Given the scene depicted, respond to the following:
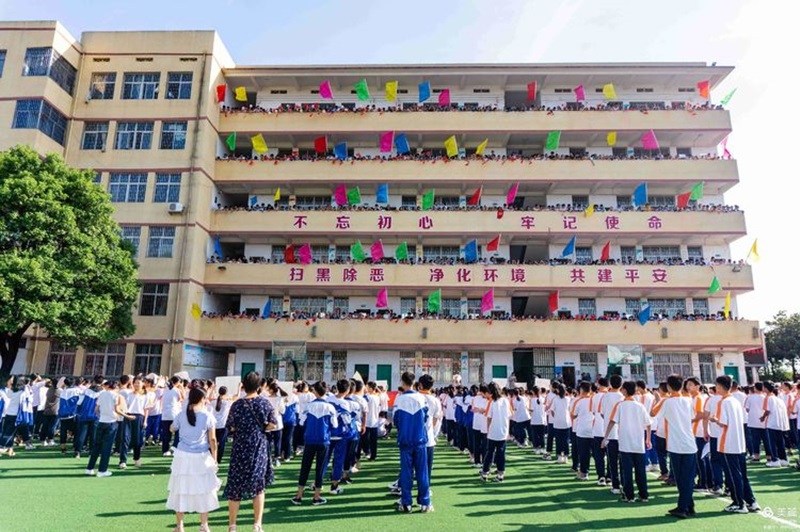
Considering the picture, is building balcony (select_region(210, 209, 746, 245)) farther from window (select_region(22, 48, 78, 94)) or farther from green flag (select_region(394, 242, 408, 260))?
window (select_region(22, 48, 78, 94))

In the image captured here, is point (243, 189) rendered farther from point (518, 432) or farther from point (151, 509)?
point (151, 509)

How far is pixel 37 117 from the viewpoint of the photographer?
78.4 feet

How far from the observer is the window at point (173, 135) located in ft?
85.5

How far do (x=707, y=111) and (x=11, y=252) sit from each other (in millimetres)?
30783

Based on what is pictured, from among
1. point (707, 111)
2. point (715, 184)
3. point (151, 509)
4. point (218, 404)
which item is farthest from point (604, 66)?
point (151, 509)

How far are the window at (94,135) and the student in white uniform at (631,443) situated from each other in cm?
2666

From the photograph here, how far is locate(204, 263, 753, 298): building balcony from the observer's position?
25422 mm

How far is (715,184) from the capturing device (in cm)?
2708

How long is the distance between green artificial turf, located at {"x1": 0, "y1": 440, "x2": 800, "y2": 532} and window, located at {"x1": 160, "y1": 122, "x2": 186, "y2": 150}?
18802 millimetres

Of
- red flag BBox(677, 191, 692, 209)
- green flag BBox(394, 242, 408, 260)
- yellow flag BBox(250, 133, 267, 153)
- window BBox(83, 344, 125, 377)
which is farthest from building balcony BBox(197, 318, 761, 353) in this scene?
yellow flag BBox(250, 133, 267, 153)

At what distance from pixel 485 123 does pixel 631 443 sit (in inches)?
876

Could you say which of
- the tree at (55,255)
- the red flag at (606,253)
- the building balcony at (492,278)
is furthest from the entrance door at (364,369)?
the red flag at (606,253)

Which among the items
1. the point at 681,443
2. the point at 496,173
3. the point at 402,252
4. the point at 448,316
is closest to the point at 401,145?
the point at 496,173

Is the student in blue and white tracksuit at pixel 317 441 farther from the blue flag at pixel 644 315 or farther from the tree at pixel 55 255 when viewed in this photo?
the blue flag at pixel 644 315
